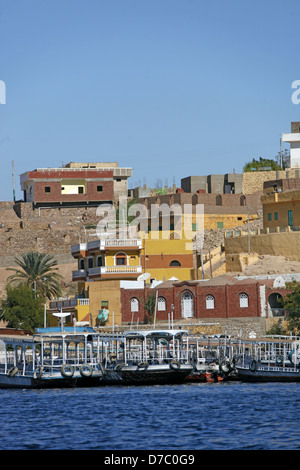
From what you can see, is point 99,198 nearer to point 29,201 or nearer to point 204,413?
point 29,201

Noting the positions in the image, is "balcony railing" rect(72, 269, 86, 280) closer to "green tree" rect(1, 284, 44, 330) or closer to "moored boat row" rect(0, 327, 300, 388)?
"green tree" rect(1, 284, 44, 330)

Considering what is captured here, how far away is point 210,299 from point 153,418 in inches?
1531

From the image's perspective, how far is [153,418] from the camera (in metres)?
45.0

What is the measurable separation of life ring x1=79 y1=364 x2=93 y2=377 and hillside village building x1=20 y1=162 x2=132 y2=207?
59.6m

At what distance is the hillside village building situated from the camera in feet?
389

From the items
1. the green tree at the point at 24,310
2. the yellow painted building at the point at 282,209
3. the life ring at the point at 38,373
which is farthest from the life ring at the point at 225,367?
the yellow painted building at the point at 282,209

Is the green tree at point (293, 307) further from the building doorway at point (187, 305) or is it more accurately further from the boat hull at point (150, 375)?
the boat hull at point (150, 375)

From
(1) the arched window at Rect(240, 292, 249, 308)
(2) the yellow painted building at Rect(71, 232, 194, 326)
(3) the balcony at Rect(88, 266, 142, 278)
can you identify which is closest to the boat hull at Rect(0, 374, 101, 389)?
(2) the yellow painted building at Rect(71, 232, 194, 326)

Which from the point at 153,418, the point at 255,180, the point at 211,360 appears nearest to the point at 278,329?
the point at 211,360

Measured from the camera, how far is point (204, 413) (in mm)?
46344

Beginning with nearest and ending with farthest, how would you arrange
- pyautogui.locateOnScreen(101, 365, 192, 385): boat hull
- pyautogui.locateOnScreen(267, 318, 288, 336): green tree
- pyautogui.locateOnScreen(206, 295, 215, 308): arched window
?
pyautogui.locateOnScreen(101, 365, 192, 385): boat hull
pyautogui.locateOnScreen(267, 318, 288, 336): green tree
pyautogui.locateOnScreen(206, 295, 215, 308): arched window

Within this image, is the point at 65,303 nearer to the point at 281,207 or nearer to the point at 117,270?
the point at 117,270
